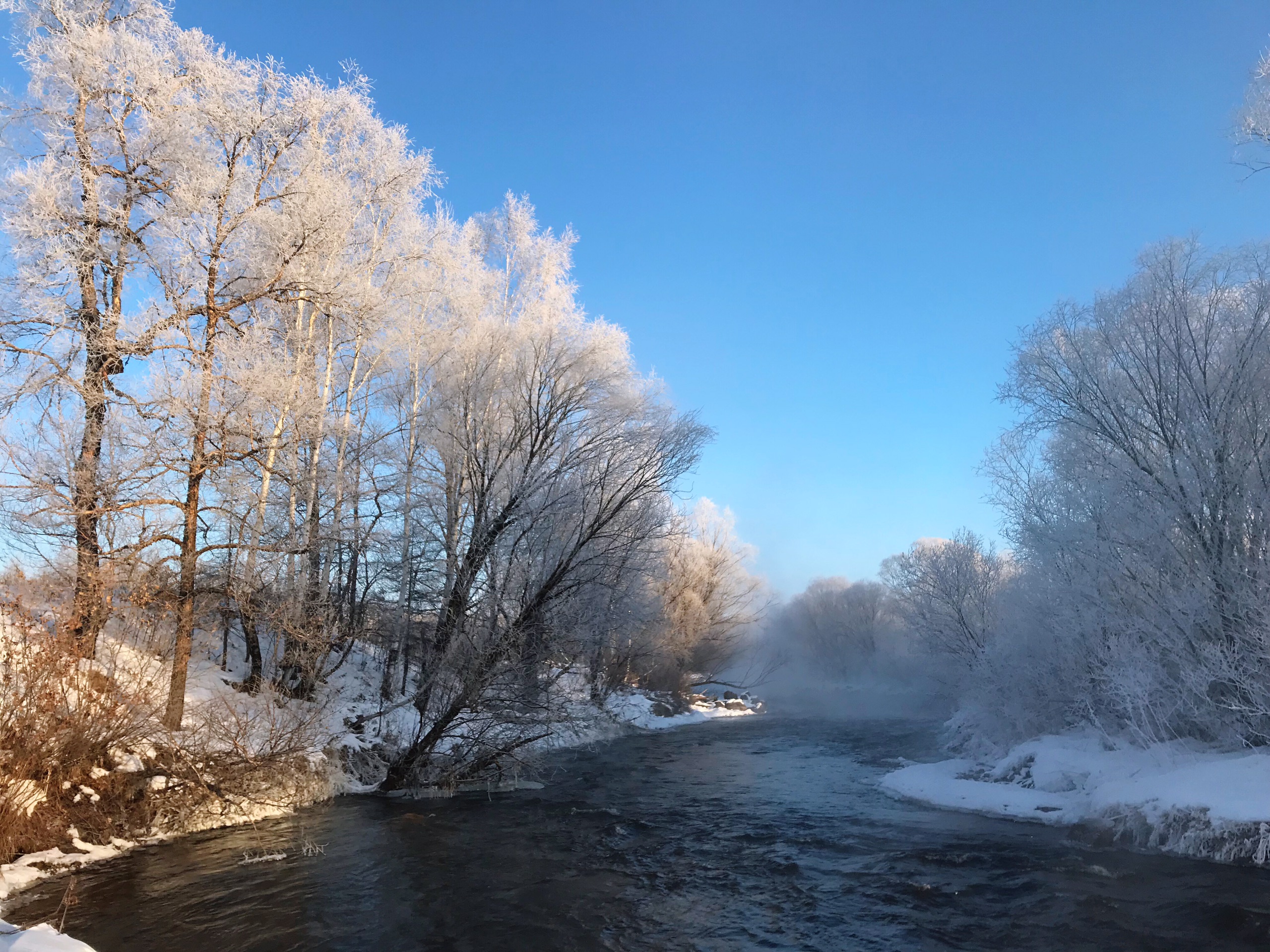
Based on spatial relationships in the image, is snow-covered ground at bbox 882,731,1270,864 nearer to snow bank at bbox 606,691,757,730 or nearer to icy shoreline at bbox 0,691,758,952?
icy shoreline at bbox 0,691,758,952

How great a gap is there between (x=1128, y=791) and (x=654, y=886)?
27.2ft

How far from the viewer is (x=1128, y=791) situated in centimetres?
1216

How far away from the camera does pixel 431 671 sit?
14.9 metres

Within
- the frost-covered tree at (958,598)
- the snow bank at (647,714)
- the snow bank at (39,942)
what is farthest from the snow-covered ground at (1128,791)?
the snow bank at (647,714)

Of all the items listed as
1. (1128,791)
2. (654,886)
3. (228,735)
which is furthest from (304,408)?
(1128,791)

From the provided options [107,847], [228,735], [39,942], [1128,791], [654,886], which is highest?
[228,735]

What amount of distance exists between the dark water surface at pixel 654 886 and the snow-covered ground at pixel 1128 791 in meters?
0.59

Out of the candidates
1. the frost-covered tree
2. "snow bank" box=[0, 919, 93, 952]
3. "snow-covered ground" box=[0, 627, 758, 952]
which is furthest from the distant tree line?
the frost-covered tree

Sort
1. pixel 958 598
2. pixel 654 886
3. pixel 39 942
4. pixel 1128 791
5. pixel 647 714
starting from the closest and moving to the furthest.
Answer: pixel 39 942 < pixel 654 886 < pixel 1128 791 < pixel 958 598 < pixel 647 714

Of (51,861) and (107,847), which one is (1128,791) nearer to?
(107,847)

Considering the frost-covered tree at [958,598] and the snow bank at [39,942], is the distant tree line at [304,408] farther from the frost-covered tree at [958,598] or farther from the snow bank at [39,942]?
the frost-covered tree at [958,598]

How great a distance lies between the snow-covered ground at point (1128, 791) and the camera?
33.8 ft

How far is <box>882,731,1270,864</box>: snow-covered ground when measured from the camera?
405 inches

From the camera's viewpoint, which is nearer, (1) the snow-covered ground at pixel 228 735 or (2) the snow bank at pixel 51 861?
(2) the snow bank at pixel 51 861
